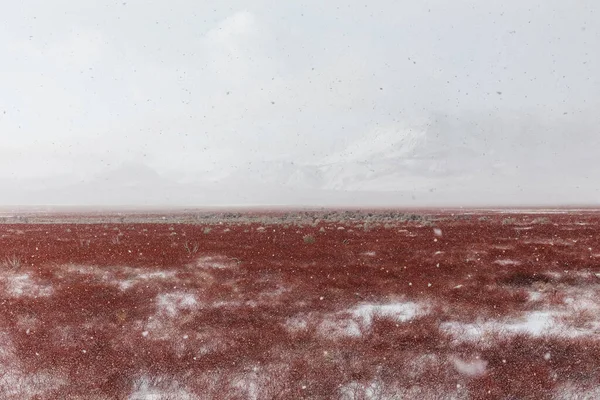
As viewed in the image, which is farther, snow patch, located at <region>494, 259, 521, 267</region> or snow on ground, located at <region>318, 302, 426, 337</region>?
snow patch, located at <region>494, 259, 521, 267</region>

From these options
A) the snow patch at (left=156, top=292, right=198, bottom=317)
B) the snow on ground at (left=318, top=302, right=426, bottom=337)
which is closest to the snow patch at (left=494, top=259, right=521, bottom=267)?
the snow on ground at (left=318, top=302, right=426, bottom=337)

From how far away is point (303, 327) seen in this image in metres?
10.0

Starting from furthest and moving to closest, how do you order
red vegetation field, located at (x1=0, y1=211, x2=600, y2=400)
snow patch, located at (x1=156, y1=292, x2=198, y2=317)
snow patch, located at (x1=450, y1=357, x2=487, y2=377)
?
snow patch, located at (x1=156, y1=292, x2=198, y2=317), snow patch, located at (x1=450, y1=357, x2=487, y2=377), red vegetation field, located at (x1=0, y1=211, x2=600, y2=400)

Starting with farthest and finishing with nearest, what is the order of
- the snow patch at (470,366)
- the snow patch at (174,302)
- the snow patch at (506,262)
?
the snow patch at (506,262) < the snow patch at (174,302) < the snow patch at (470,366)

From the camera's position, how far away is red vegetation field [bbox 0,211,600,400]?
784 cm

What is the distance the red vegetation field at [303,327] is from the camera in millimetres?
7844

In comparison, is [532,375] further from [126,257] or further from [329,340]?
[126,257]

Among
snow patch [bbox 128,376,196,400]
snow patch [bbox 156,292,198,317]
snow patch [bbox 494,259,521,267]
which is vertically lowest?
snow patch [bbox 128,376,196,400]


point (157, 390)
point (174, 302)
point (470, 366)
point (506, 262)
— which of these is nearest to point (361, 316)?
point (470, 366)

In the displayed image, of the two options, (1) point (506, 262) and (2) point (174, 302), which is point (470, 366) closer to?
(2) point (174, 302)

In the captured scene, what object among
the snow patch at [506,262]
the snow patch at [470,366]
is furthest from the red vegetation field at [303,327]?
the snow patch at [506,262]

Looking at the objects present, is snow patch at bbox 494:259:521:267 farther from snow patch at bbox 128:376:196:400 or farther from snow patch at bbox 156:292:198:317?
snow patch at bbox 128:376:196:400

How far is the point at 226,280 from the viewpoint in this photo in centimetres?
1380

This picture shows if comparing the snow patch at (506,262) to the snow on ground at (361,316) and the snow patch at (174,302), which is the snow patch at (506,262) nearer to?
the snow on ground at (361,316)
